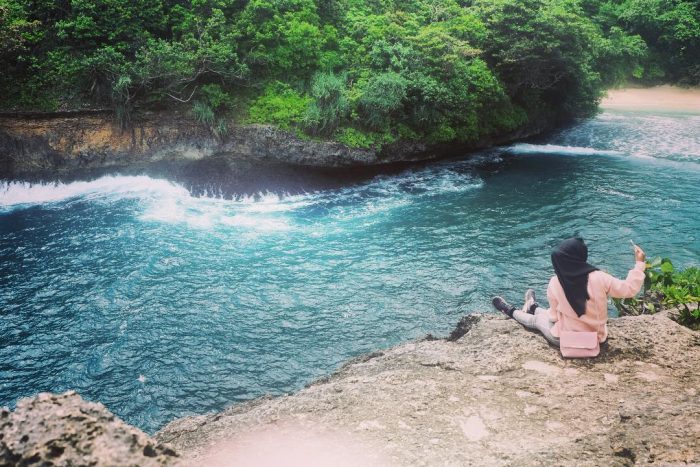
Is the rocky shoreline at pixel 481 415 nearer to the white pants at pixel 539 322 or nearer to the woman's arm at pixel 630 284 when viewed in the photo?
the white pants at pixel 539 322

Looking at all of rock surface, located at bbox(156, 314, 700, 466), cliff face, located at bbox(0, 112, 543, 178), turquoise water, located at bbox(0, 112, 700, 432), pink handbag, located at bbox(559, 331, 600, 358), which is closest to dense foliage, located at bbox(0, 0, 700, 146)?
cliff face, located at bbox(0, 112, 543, 178)

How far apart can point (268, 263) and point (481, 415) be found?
26.8 feet

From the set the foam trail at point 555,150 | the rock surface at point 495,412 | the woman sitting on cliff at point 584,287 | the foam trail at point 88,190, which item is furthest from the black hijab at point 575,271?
the foam trail at point 555,150

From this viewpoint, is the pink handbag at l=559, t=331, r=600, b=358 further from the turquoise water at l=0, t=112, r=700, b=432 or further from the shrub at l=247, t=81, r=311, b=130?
the shrub at l=247, t=81, r=311, b=130

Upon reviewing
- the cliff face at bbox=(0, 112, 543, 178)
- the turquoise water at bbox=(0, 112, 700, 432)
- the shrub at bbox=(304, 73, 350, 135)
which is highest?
the shrub at bbox=(304, 73, 350, 135)

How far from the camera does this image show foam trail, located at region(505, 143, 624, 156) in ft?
73.3

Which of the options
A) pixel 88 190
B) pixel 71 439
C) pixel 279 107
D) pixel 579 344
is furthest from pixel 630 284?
pixel 88 190

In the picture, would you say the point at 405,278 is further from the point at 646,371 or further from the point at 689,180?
the point at 689,180

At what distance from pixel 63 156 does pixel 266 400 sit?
1509 cm

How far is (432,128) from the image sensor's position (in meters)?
19.5

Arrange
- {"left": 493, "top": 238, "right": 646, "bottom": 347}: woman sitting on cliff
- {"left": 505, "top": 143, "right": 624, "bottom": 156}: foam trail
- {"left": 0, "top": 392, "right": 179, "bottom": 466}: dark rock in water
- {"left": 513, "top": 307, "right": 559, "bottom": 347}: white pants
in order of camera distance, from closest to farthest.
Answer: {"left": 0, "top": 392, "right": 179, "bottom": 466}: dark rock in water, {"left": 493, "top": 238, "right": 646, "bottom": 347}: woman sitting on cliff, {"left": 513, "top": 307, "right": 559, "bottom": 347}: white pants, {"left": 505, "top": 143, "right": 624, "bottom": 156}: foam trail

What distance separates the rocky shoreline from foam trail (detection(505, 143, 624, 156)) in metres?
18.3

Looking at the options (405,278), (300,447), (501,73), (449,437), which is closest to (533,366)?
(449,437)

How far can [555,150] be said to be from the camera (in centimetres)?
2325
